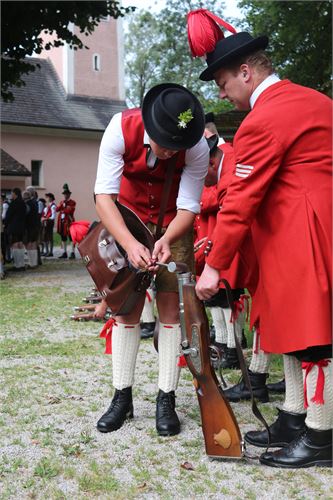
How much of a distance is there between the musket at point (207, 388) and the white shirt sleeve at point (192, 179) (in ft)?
1.82

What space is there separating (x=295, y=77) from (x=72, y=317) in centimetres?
1570

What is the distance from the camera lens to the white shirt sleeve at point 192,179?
12.3 ft

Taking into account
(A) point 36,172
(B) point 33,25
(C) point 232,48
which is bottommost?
(A) point 36,172

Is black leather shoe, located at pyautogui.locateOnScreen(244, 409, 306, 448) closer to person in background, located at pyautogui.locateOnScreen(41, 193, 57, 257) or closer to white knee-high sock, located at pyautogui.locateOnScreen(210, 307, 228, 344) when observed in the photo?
white knee-high sock, located at pyautogui.locateOnScreen(210, 307, 228, 344)

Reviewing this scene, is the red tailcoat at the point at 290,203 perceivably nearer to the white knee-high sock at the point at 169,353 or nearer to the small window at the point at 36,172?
the white knee-high sock at the point at 169,353

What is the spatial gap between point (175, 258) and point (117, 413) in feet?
3.21

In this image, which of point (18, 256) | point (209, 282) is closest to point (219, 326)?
point (209, 282)

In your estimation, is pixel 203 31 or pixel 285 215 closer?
pixel 285 215

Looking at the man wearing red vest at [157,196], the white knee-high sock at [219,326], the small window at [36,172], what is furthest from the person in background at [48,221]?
the man wearing red vest at [157,196]

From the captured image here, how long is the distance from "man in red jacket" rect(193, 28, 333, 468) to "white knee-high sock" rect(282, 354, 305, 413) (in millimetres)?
172

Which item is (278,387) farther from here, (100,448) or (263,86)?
(263,86)

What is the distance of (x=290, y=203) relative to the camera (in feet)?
9.88

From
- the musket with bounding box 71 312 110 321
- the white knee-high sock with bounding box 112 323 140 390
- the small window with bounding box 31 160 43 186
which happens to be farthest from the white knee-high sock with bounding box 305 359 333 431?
the small window with bounding box 31 160 43 186

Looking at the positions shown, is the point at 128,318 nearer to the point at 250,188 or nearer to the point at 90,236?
the point at 90,236
